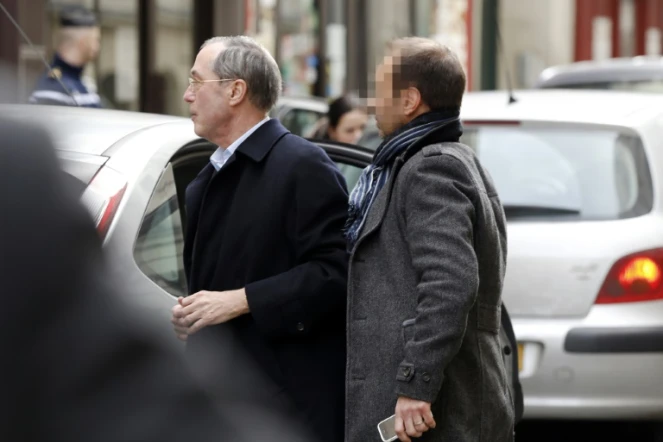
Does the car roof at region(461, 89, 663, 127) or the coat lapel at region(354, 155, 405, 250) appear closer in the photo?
the coat lapel at region(354, 155, 405, 250)

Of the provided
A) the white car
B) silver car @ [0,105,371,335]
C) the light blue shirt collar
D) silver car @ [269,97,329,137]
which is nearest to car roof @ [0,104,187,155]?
silver car @ [0,105,371,335]

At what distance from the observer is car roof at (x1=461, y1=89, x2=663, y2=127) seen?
580 centimetres

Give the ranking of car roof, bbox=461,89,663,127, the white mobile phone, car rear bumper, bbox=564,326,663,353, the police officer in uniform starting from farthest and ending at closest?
1. the police officer in uniform
2. car roof, bbox=461,89,663,127
3. car rear bumper, bbox=564,326,663,353
4. the white mobile phone

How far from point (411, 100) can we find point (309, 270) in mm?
460

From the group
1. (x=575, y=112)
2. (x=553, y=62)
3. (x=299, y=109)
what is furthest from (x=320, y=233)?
(x=553, y=62)

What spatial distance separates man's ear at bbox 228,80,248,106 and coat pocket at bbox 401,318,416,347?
709 millimetres

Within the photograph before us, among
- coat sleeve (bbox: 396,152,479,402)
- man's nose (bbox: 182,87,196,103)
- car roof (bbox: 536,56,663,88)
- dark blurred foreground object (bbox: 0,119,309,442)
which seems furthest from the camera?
car roof (bbox: 536,56,663,88)

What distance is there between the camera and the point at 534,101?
243 inches

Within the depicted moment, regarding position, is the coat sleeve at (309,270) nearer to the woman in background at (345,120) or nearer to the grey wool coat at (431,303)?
the grey wool coat at (431,303)

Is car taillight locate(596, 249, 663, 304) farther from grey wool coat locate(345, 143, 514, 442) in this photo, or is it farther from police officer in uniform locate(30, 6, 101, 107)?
police officer in uniform locate(30, 6, 101, 107)

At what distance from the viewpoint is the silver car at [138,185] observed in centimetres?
324

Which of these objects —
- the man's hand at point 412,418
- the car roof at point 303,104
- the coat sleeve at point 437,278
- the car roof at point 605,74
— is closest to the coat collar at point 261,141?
the coat sleeve at point 437,278

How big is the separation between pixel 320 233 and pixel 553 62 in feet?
80.2

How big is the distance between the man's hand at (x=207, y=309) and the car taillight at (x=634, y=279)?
2494 millimetres
